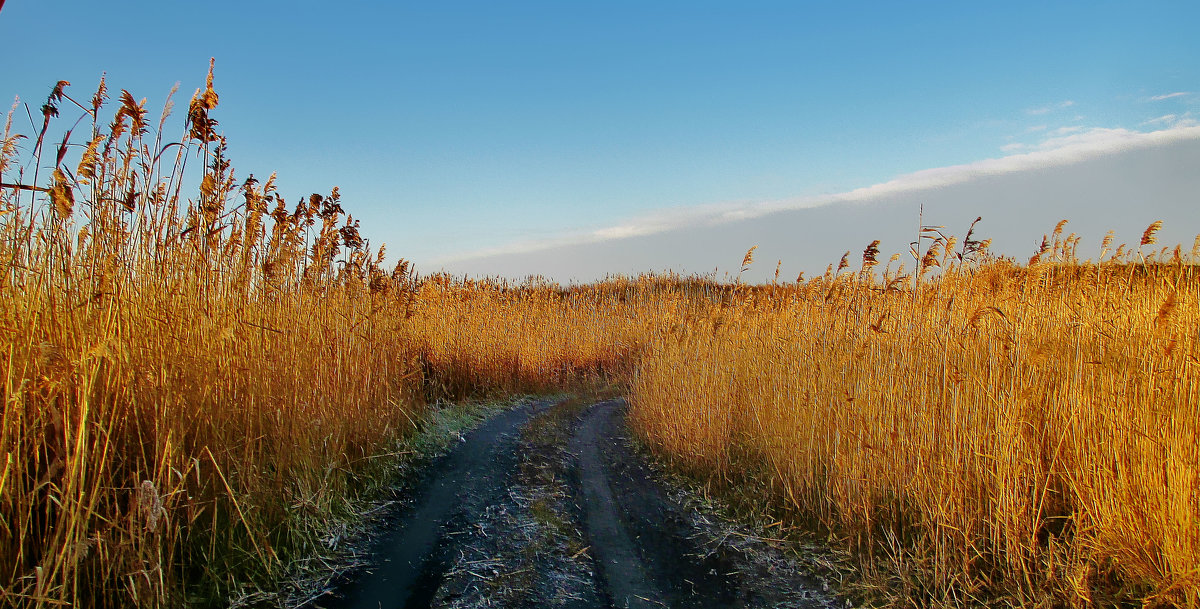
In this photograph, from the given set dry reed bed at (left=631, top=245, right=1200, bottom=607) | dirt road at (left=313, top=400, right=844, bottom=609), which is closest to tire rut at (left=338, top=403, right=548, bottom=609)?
dirt road at (left=313, top=400, right=844, bottom=609)

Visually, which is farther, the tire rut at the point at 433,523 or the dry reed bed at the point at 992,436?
the tire rut at the point at 433,523

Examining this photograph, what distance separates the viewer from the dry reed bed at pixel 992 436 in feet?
8.63

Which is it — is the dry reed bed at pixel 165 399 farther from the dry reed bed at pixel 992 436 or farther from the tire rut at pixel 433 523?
the dry reed bed at pixel 992 436

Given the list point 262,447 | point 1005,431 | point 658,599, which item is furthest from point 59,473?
point 1005,431

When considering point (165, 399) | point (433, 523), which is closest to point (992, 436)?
point (433, 523)

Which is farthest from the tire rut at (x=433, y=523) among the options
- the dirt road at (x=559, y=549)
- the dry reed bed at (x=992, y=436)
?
the dry reed bed at (x=992, y=436)

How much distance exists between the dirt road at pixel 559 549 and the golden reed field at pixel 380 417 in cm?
37

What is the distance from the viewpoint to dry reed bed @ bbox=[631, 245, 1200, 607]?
263 cm

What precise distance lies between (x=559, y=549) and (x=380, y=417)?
6.90 feet

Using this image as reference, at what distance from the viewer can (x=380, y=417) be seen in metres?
4.95

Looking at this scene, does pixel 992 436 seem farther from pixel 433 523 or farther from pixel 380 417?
pixel 380 417

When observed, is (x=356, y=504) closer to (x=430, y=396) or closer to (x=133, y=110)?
(x=133, y=110)

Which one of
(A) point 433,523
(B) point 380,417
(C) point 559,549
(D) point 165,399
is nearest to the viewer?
(D) point 165,399

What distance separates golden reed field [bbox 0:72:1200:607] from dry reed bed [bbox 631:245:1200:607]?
0.02 metres
